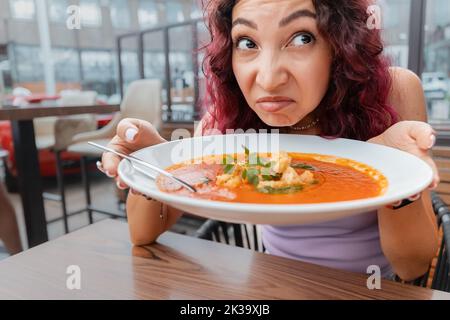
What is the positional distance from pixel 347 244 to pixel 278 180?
370 mm

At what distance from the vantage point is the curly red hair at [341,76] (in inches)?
30.2

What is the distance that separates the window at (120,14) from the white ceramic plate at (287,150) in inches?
252

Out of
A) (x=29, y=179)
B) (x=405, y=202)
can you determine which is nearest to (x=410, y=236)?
(x=405, y=202)

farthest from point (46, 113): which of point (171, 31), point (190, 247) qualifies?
point (171, 31)

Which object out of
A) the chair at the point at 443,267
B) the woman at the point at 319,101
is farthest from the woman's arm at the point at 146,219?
the chair at the point at 443,267

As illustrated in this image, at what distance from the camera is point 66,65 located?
300 inches

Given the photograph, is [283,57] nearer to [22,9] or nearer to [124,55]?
[124,55]

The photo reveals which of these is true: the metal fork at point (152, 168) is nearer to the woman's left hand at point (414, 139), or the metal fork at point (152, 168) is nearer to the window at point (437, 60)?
the woman's left hand at point (414, 139)

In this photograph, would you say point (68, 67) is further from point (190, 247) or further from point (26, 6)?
point (190, 247)

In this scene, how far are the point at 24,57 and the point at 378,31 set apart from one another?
815 centimetres

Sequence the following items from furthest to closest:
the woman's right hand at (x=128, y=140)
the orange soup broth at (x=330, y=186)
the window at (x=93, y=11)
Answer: the window at (x=93, y=11) → the woman's right hand at (x=128, y=140) → the orange soup broth at (x=330, y=186)

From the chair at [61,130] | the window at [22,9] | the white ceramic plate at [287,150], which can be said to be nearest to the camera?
the white ceramic plate at [287,150]

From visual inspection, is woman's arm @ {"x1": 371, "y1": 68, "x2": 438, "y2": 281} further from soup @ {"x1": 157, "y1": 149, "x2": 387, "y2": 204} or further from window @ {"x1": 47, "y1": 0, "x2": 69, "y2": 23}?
window @ {"x1": 47, "y1": 0, "x2": 69, "y2": 23}

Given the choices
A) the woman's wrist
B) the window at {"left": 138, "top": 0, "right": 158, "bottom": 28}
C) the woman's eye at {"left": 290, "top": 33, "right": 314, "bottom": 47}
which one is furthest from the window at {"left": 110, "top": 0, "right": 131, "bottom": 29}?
the woman's wrist
